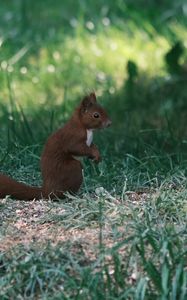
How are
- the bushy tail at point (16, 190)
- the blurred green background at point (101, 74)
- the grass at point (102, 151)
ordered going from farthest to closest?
1. the blurred green background at point (101, 74)
2. the bushy tail at point (16, 190)
3. the grass at point (102, 151)

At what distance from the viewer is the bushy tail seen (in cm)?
594

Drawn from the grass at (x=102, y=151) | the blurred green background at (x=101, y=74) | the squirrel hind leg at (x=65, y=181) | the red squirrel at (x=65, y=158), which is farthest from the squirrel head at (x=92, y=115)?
the blurred green background at (x=101, y=74)

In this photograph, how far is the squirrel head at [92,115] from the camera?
600 centimetres

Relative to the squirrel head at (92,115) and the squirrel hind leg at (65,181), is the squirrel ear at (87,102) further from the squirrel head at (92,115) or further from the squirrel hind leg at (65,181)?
the squirrel hind leg at (65,181)

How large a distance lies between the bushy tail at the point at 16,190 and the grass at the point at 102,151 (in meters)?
0.07

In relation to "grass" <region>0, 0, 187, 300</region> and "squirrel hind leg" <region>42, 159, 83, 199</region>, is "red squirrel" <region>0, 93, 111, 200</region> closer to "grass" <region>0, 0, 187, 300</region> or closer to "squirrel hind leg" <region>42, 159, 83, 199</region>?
"squirrel hind leg" <region>42, 159, 83, 199</region>

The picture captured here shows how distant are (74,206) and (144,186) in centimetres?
68

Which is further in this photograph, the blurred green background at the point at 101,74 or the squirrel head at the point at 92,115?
the blurred green background at the point at 101,74

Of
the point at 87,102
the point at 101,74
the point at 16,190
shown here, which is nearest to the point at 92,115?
the point at 87,102

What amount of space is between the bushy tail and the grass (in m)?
0.07

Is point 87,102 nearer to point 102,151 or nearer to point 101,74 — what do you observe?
point 102,151

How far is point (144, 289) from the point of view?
4613 millimetres

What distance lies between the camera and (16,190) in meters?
5.96

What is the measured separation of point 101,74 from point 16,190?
149 inches
